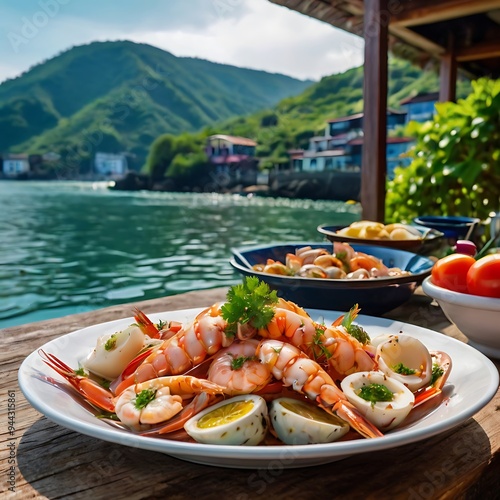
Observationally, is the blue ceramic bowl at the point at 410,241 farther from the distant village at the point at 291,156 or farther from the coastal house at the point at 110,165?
the coastal house at the point at 110,165

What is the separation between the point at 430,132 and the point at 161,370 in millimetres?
3236

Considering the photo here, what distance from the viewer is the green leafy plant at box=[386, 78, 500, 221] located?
10.3ft

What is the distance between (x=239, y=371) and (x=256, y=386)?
0.09 ft

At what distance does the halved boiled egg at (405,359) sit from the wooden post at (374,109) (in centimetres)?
235

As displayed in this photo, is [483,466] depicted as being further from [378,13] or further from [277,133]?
[277,133]

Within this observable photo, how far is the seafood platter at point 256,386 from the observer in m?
0.56

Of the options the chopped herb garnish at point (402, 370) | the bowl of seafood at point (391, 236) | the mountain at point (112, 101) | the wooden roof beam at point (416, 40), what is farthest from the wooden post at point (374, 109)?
the mountain at point (112, 101)

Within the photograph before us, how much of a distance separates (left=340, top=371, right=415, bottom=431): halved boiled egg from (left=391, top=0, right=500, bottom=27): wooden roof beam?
344cm

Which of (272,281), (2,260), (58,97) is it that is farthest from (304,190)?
(272,281)

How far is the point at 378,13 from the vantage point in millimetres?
2859

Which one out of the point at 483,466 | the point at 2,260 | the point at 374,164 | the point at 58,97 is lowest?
the point at 2,260

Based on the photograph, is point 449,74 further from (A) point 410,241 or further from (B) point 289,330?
(B) point 289,330

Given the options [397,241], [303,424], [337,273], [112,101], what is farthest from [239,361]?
[112,101]

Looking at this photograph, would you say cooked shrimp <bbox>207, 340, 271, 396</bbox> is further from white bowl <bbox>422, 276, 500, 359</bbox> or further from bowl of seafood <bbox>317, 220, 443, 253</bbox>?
bowl of seafood <bbox>317, 220, 443, 253</bbox>
